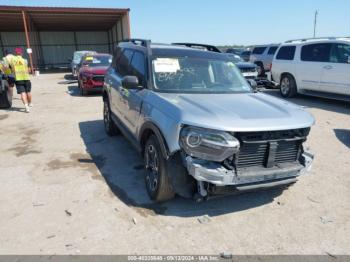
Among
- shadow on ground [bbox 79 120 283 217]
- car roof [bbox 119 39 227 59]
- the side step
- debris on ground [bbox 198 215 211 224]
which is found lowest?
debris on ground [bbox 198 215 211 224]

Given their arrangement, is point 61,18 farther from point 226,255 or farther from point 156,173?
point 226,255

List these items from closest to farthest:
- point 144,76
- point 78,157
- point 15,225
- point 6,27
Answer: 1. point 15,225
2. point 144,76
3. point 78,157
4. point 6,27

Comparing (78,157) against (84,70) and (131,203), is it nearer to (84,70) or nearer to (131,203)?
(131,203)

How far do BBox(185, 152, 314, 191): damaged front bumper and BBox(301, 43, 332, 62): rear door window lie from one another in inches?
301

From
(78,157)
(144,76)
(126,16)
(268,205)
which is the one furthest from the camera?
(126,16)

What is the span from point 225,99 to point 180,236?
1.78 metres

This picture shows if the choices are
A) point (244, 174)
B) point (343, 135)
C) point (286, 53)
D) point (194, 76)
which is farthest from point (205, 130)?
point (286, 53)

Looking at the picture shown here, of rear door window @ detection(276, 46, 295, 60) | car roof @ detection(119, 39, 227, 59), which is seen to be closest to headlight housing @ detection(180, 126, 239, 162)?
car roof @ detection(119, 39, 227, 59)

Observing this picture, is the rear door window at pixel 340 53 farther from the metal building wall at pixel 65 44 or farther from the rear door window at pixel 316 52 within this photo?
the metal building wall at pixel 65 44

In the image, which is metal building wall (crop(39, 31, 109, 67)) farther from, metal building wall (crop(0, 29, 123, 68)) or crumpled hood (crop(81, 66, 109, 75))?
crumpled hood (crop(81, 66, 109, 75))

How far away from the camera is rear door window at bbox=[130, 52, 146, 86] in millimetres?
4517

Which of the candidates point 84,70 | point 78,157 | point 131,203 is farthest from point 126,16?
A: point 131,203

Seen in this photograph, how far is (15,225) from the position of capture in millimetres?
3502

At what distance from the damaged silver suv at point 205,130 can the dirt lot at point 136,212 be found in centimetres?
41
